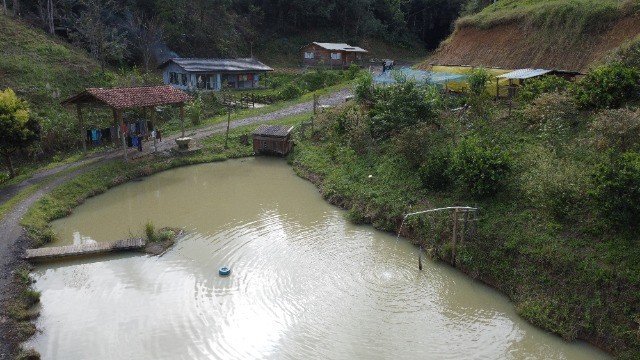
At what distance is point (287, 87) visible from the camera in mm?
46062

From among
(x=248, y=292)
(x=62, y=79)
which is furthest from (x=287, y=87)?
(x=248, y=292)

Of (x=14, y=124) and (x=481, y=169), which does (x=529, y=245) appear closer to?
(x=481, y=169)

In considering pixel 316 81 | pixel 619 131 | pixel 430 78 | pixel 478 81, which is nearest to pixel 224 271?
pixel 619 131

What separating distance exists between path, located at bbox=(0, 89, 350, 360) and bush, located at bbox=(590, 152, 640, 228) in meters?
17.3

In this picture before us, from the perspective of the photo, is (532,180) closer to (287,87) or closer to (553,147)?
(553,147)

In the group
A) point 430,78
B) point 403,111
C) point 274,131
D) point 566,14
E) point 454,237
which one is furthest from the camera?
point 566,14

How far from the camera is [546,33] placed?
34.6m

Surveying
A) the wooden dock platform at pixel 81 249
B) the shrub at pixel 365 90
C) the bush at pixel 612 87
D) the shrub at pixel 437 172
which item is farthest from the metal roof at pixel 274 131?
the bush at pixel 612 87

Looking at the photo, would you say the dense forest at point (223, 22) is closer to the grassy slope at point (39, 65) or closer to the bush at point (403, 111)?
the grassy slope at point (39, 65)

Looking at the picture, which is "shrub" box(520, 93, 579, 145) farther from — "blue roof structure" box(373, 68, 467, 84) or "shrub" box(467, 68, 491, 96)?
"blue roof structure" box(373, 68, 467, 84)

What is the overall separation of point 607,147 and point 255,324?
1471cm

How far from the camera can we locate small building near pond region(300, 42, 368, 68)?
62.4m

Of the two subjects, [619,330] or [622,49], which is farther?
[622,49]

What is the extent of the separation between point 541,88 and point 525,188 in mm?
9869
